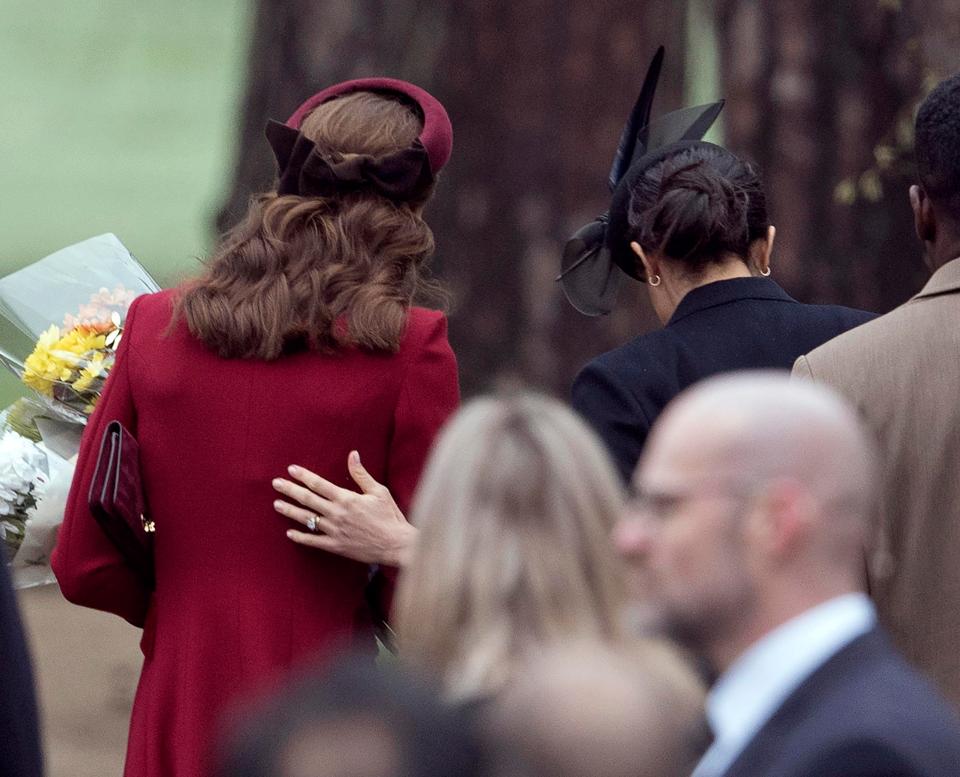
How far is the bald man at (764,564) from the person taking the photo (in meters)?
1.65

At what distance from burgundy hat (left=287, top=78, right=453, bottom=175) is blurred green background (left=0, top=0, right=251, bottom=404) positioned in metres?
2.92

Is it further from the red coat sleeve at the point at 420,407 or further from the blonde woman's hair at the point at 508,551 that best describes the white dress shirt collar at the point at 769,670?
the red coat sleeve at the point at 420,407

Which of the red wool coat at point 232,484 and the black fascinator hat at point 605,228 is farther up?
the black fascinator hat at point 605,228

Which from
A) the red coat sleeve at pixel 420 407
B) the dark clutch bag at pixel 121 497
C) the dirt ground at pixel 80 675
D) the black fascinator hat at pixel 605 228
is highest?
the black fascinator hat at pixel 605 228

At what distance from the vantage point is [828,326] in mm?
3238

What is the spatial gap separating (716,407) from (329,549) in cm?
132

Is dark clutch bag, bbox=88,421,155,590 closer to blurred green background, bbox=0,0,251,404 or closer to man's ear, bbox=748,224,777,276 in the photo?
man's ear, bbox=748,224,777,276

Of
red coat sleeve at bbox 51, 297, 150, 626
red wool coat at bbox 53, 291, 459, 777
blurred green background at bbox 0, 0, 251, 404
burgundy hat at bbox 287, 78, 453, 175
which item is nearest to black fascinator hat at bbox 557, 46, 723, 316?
burgundy hat at bbox 287, 78, 453, 175

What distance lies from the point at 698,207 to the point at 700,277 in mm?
135

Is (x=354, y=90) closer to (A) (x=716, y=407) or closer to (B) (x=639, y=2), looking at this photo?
(A) (x=716, y=407)

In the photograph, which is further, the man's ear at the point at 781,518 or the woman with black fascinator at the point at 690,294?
the woman with black fascinator at the point at 690,294

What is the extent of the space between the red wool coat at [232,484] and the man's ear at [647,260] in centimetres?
46

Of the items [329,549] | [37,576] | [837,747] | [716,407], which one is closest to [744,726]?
[837,747]

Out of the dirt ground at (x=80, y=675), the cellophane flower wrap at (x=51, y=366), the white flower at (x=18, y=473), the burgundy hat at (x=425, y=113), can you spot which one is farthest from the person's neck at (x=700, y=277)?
the dirt ground at (x=80, y=675)
